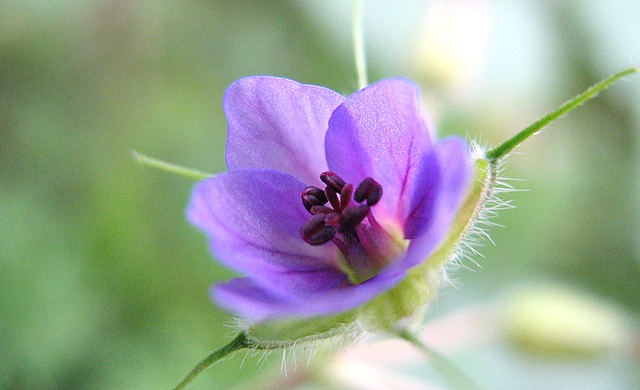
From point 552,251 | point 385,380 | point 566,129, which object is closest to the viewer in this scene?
point 385,380

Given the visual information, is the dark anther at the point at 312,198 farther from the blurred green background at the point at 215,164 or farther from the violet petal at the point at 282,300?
the blurred green background at the point at 215,164

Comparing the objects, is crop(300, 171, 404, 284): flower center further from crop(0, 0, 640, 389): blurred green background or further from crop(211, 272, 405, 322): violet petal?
crop(0, 0, 640, 389): blurred green background

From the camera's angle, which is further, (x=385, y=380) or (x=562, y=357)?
(x=562, y=357)

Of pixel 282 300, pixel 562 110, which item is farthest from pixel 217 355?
pixel 562 110

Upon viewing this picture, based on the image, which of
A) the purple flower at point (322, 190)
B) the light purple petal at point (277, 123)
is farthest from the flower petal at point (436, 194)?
the light purple petal at point (277, 123)

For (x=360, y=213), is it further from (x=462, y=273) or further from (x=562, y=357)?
(x=462, y=273)

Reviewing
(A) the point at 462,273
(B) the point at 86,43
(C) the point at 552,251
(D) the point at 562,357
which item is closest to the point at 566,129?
(C) the point at 552,251

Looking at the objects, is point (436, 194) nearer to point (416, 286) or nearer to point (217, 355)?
point (416, 286)
